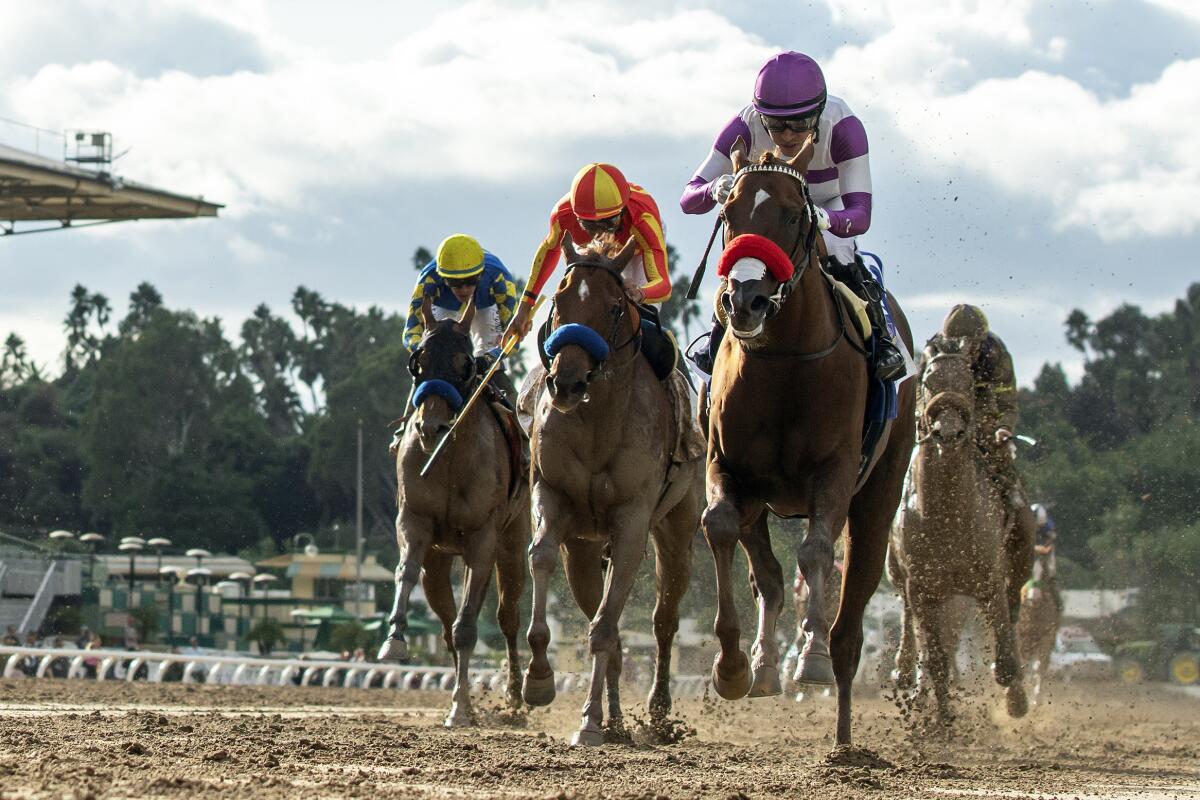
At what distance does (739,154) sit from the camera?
8.80 metres

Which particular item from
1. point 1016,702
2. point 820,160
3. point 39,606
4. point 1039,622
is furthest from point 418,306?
point 39,606

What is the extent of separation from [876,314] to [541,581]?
7.58 feet

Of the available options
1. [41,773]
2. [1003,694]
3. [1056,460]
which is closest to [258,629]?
[1056,460]

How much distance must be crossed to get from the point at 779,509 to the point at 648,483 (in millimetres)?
1547

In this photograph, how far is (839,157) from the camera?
9.62 m

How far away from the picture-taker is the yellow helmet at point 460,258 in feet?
43.9

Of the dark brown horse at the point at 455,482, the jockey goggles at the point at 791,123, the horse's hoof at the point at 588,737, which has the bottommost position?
the horse's hoof at the point at 588,737

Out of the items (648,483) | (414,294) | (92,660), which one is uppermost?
(414,294)

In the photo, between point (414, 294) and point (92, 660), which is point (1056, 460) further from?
point (414, 294)

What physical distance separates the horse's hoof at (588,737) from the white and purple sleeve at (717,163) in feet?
9.44

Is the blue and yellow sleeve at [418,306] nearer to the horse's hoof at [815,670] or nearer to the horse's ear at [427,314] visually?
the horse's ear at [427,314]

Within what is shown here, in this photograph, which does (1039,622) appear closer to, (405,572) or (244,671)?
(405,572)

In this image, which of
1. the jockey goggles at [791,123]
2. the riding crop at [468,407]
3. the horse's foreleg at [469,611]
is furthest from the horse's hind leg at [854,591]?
the horse's foreleg at [469,611]

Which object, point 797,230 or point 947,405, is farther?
point 947,405
